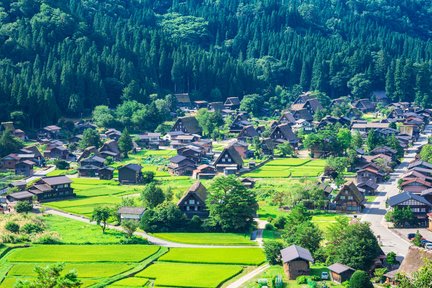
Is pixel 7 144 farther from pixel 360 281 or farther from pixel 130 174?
pixel 360 281

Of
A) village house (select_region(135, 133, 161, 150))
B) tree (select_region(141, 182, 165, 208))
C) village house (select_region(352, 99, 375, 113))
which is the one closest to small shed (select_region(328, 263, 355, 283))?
tree (select_region(141, 182, 165, 208))

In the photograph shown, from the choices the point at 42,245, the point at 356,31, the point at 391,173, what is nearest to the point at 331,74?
the point at 356,31

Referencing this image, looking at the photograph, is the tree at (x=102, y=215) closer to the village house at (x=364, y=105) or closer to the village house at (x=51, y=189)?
the village house at (x=51, y=189)

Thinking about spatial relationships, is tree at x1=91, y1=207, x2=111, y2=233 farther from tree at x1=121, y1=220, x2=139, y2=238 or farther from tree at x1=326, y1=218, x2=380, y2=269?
tree at x1=326, y1=218, x2=380, y2=269

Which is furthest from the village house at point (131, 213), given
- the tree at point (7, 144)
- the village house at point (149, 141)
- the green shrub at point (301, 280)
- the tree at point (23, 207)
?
the village house at point (149, 141)

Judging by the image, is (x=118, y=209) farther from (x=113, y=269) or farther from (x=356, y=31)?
(x=356, y=31)
